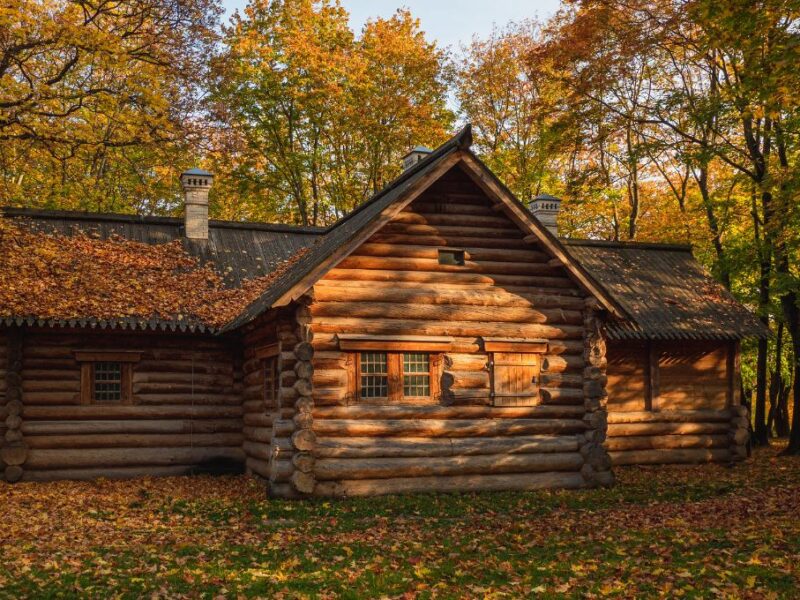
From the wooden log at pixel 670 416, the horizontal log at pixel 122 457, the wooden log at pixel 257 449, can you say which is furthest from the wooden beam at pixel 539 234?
the horizontal log at pixel 122 457

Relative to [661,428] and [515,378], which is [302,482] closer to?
[515,378]

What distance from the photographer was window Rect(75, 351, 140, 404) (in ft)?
68.0

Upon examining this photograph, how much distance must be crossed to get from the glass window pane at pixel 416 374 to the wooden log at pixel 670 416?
6.94 meters

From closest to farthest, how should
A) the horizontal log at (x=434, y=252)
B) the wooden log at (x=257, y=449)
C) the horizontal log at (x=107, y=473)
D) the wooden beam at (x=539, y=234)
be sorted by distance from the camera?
the horizontal log at (x=434, y=252), the wooden beam at (x=539, y=234), the wooden log at (x=257, y=449), the horizontal log at (x=107, y=473)

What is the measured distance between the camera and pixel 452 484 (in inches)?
717

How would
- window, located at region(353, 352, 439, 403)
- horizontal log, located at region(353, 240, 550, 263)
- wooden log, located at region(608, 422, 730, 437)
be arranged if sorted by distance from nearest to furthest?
1. window, located at region(353, 352, 439, 403)
2. horizontal log, located at region(353, 240, 550, 263)
3. wooden log, located at region(608, 422, 730, 437)

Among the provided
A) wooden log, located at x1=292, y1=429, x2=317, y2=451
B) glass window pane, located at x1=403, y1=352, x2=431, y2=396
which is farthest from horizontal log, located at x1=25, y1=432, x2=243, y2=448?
glass window pane, located at x1=403, y1=352, x2=431, y2=396

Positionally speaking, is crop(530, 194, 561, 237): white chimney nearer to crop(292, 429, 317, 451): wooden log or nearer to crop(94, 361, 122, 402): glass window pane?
crop(292, 429, 317, 451): wooden log

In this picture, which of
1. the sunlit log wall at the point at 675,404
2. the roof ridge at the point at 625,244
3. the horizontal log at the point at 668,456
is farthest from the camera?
the roof ridge at the point at 625,244

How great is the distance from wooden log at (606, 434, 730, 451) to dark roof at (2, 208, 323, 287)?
10428mm

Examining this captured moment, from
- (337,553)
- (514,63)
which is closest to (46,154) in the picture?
(337,553)

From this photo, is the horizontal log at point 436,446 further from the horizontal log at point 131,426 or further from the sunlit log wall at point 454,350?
the horizontal log at point 131,426

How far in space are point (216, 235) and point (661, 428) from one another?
1359 cm

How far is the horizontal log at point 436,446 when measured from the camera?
17438 millimetres
